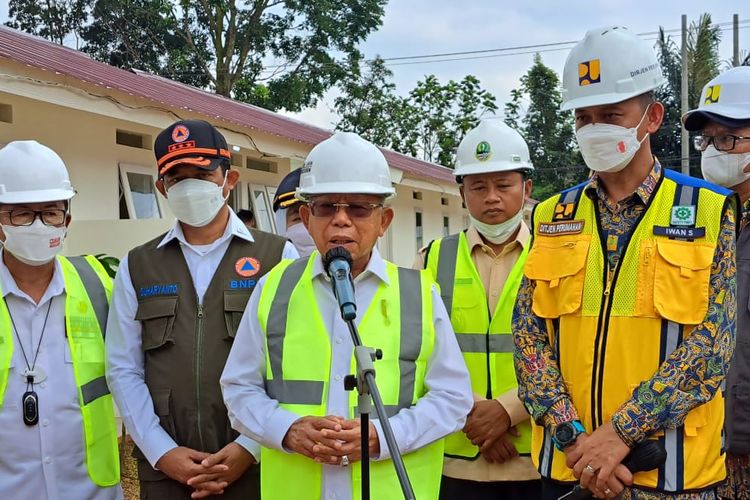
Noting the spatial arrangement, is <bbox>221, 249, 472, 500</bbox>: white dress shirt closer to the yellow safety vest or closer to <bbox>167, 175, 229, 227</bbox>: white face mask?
the yellow safety vest

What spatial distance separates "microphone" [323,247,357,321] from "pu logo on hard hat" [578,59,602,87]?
107 cm

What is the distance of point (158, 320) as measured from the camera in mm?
3293

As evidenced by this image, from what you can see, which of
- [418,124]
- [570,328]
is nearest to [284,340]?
[570,328]

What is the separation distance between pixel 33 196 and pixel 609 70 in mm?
2346

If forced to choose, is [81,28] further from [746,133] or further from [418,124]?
[746,133]

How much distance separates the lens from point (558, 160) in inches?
1389

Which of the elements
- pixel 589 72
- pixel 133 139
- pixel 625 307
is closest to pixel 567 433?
pixel 625 307

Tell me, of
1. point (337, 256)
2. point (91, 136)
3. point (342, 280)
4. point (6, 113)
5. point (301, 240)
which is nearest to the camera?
point (342, 280)

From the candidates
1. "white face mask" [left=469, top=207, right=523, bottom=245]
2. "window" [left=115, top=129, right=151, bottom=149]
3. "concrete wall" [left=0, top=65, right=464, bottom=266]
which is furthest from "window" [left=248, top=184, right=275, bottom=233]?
"white face mask" [left=469, top=207, right=523, bottom=245]

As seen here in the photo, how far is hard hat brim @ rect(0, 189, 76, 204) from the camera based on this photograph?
3.26 meters

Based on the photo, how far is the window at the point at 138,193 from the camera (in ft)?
31.1

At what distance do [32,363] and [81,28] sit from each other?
→ 29.2 meters

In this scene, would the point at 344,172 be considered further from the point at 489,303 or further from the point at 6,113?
the point at 6,113

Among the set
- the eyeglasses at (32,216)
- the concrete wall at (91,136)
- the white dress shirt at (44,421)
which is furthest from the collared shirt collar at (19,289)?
the concrete wall at (91,136)
